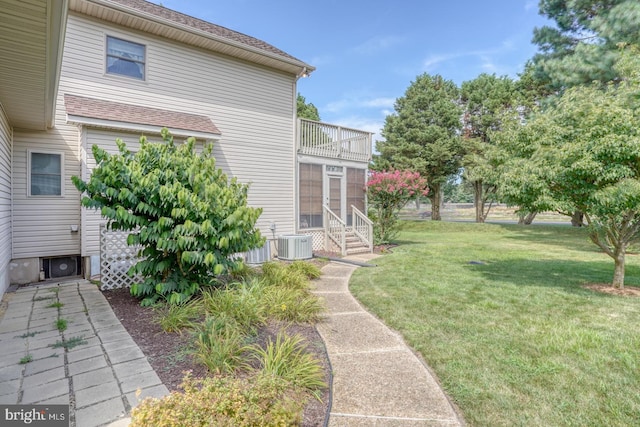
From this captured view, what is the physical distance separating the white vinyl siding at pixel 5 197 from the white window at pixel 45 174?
17.4 inches

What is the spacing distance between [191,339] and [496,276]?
674cm

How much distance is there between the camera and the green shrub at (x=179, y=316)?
3.83 metres

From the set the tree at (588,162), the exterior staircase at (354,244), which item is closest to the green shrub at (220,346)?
the tree at (588,162)

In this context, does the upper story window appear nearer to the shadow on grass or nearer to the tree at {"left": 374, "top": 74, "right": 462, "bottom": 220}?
the shadow on grass

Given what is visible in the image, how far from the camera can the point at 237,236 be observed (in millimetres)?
4621

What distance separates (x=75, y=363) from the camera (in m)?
3.03

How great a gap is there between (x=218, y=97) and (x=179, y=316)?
6994 millimetres

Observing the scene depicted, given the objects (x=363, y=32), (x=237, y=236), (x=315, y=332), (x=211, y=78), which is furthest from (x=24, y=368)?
(x=363, y=32)

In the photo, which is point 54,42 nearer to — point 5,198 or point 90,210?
point 5,198

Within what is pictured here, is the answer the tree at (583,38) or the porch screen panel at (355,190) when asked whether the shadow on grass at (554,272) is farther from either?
the tree at (583,38)

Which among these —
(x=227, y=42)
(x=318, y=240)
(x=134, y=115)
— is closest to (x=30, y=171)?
(x=134, y=115)

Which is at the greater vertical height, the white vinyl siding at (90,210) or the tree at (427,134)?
the tree at (427,134)

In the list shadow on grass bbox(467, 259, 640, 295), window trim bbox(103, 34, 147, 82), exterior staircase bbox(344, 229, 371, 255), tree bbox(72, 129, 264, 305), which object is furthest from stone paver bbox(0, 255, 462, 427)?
exterior staircase bbox(344, 229, 371, 255)

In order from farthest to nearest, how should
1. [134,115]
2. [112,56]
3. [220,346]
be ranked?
1. [112,56]
2. [134,115]
3. [220,346]
